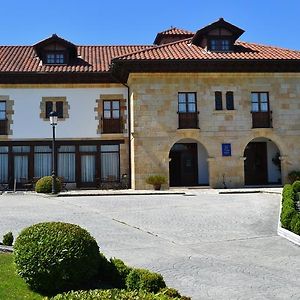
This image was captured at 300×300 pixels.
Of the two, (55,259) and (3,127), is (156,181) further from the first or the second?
(55,259)

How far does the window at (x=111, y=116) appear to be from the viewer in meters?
27.2

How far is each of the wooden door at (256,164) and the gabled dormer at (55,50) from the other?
12.8 m

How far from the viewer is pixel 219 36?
1060 inches

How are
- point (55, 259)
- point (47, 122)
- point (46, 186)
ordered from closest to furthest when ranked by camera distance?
1. point (55, 259)
2. point (46, 186)
3. point (47, 122)

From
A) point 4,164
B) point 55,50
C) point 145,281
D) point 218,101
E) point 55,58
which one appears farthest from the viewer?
point 55,50

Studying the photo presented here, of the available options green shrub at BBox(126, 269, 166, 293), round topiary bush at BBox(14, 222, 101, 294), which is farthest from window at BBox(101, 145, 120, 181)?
green shrub at BBox(126, 269, 166, 293)

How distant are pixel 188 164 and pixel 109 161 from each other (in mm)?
4879

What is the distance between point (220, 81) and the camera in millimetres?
25922

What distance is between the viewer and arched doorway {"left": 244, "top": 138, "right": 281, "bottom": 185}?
1096 inches

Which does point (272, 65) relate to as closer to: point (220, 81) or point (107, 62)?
point (220, 81)

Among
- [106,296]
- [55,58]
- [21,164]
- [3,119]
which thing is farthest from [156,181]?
[106,296]

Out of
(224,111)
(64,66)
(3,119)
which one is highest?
(64,66)

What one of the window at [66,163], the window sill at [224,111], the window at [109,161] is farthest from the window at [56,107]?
the window sill at [224,111]

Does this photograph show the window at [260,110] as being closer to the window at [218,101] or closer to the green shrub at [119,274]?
the window at [218,101]
